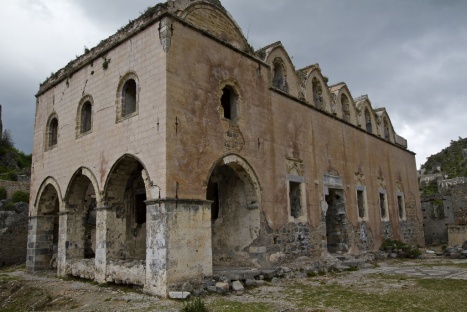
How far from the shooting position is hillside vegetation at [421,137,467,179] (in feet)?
147

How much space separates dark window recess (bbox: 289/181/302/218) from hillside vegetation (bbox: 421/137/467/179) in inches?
1473

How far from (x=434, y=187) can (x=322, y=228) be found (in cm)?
3518

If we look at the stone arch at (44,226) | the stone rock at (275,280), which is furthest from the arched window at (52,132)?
the stone rock at (275,280)

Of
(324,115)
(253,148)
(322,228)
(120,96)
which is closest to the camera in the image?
(120,96)

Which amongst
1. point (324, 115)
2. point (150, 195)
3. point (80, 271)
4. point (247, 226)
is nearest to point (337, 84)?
point (324, 115)

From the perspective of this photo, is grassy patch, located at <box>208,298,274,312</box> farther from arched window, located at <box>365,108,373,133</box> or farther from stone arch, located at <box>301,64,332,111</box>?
arched window, located at <box>365,108,373,133</box>

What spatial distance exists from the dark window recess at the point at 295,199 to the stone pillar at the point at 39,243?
27.0 ft

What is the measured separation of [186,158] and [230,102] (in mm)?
2969

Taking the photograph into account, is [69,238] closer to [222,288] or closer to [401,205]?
[222,288]

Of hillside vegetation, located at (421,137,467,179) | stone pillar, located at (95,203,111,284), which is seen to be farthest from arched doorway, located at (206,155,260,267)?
hillside vegetation, located at (421,137,467,179)

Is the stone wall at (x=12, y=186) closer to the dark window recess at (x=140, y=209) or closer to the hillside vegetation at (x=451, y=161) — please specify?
the dark window recess at (x=140, y=209)

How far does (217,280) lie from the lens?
8820 millimetres

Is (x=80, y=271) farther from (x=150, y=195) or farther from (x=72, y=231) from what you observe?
(x=150, y=195)

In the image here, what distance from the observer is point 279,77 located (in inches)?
531
